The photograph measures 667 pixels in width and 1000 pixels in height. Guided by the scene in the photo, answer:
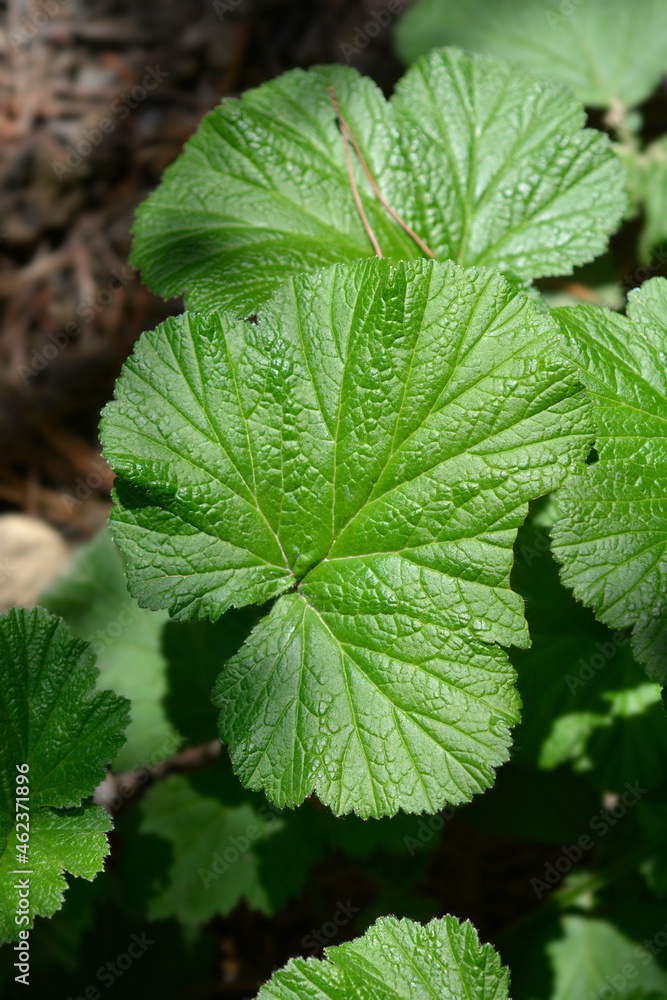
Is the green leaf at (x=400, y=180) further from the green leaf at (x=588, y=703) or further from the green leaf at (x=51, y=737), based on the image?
the green leaf at (x=588, y=703)

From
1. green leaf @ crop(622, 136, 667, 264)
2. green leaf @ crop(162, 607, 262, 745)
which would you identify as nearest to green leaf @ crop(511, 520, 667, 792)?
green leaf @ crop(162, 607, 262, 745)

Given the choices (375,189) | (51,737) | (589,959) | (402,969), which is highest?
(375,189)

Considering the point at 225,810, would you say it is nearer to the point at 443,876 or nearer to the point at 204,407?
the point at 443,876

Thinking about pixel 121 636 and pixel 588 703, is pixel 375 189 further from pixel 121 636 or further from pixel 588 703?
pixel 121 636

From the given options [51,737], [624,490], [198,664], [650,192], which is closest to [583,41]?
[650,192]

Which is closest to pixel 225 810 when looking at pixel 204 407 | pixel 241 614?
pixel 241 614

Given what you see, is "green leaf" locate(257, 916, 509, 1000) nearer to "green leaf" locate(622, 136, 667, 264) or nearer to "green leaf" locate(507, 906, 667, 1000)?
"green leaf" locate(507, 906, 667, 1000)
